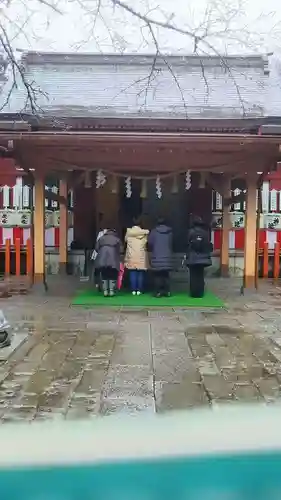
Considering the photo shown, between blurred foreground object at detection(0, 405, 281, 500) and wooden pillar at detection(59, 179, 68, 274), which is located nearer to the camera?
blurred foreground object at detection(0, 405, 281, 500)

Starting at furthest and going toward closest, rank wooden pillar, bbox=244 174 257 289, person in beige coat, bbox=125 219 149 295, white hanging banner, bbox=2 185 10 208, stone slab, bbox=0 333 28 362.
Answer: white hanging banner, bbox=2 185 10 208, wooden pillar, bbox=244 174 257 289, person in beige coat, bbox=125 219 149 295, stone slab, bbox=0 333 28 362

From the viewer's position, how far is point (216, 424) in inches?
63.0

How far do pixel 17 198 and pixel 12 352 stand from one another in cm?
1049

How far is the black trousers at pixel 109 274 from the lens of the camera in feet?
37.4

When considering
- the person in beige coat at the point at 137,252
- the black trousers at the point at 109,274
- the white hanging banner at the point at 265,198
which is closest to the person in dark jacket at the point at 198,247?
the person in beige coat at the point at 137,252

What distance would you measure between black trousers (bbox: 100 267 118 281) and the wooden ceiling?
2091mm

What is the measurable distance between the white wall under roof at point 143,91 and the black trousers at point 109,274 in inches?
197

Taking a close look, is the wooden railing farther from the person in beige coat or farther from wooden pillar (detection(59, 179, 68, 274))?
the person in beige coat

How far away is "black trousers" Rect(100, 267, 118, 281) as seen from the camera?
449 inches

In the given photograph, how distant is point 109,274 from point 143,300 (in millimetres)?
894

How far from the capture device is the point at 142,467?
139 centimetres

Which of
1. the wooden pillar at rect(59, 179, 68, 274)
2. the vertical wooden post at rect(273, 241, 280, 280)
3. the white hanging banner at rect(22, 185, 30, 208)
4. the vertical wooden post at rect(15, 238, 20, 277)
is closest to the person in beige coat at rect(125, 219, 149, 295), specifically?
the wooden pillar at rect(59, 179, 68, 274)

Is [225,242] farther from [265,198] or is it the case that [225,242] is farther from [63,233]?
[63,233]

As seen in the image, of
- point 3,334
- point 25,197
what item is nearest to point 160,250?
point 3,334
